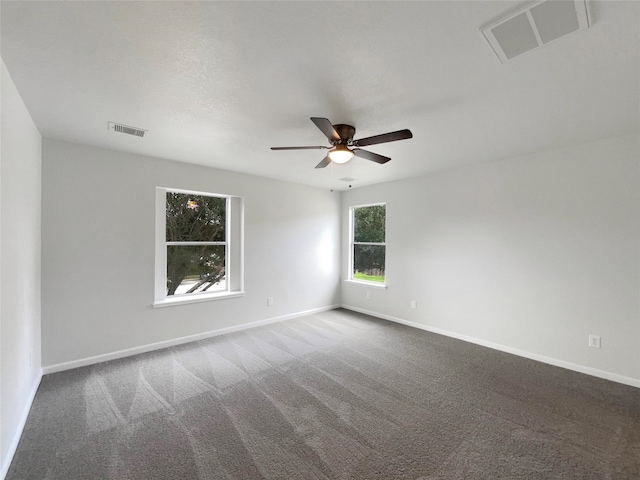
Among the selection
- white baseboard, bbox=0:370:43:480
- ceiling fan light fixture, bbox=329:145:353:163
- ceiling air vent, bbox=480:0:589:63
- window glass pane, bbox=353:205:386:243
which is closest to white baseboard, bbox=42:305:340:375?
white baseboard, bbox=0:370:43:480

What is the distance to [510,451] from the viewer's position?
1971 millimetres

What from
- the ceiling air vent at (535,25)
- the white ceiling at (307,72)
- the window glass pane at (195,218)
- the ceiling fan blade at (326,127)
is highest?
the white ceiling at (307,72)

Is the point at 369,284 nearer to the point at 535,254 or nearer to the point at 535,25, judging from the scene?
the point at 535,254

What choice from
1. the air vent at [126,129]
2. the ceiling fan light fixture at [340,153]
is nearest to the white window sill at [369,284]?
the ceiling fan light fixture at [340,153]

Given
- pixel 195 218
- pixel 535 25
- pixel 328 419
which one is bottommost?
pixel 328 419

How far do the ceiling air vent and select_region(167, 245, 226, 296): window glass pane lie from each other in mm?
4069

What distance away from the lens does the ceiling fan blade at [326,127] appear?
6.71ft

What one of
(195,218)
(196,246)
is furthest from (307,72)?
(196,246)

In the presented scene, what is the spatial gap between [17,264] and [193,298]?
2.11 meters

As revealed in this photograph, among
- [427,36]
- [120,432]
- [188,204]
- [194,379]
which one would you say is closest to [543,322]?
[427,36]

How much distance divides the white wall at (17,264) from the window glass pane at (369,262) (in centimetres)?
473

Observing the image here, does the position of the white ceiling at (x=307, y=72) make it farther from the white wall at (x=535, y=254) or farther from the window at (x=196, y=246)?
the window at (x=196, y=246)

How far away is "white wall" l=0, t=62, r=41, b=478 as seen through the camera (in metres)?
1.80

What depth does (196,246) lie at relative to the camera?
4.25m
